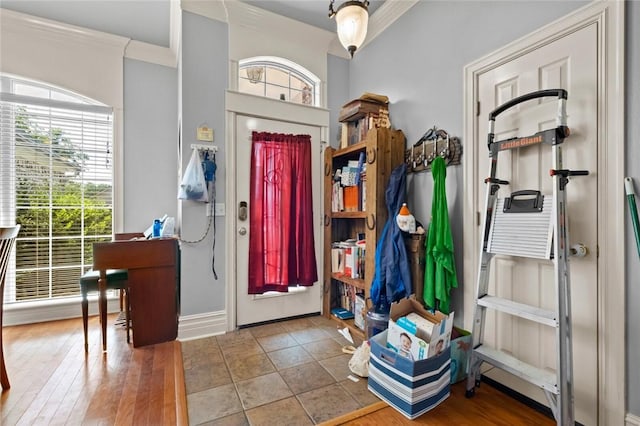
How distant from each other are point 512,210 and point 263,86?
2409 mm

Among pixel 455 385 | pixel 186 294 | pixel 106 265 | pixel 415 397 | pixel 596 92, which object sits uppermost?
pixel 596 92

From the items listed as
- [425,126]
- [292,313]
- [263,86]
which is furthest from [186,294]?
[425,126]

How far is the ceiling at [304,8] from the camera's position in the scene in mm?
2586

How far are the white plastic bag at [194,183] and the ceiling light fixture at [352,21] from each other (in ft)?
4.94

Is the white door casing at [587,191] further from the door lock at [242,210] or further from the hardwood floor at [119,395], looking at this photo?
the door lock at [242,210]

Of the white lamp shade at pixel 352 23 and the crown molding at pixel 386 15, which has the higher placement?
the crown molding at pixel 386 15

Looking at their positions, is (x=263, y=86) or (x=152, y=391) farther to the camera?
(x=263, y=86)

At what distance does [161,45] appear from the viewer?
3.26 meters

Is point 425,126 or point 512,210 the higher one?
point 425,126

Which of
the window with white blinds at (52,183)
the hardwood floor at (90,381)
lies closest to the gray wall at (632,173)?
the hardwood floor at (90,381)

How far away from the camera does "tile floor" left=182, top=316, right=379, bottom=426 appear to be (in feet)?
5.14

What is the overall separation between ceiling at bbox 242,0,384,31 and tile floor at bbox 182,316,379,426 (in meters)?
2.89

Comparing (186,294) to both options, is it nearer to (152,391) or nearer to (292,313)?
(152,391)

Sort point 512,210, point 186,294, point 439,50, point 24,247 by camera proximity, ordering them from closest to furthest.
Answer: point 512,210 → point 439,50 → point 186,294 → point 24,247
